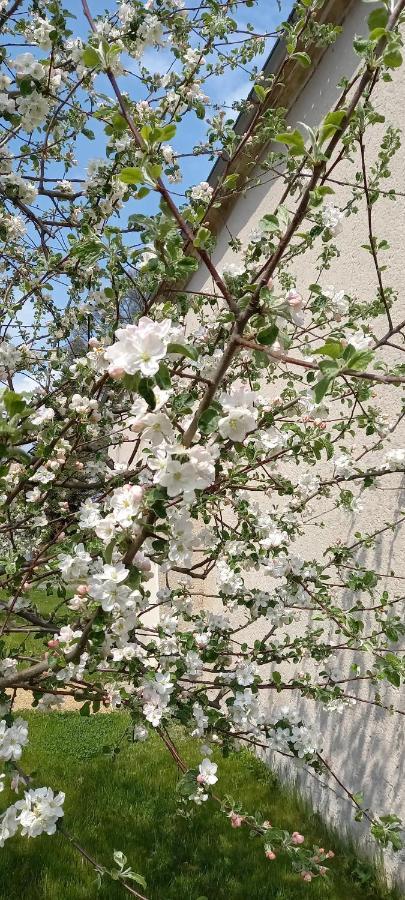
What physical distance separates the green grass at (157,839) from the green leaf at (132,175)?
2291 mm

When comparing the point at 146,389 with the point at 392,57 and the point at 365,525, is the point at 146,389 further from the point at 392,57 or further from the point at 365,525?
the point at 365,525

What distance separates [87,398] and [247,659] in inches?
43.4

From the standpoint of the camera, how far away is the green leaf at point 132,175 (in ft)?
3.42

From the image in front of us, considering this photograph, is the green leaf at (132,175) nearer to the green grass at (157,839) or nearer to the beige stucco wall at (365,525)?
the beige stucco wall at (365,525)

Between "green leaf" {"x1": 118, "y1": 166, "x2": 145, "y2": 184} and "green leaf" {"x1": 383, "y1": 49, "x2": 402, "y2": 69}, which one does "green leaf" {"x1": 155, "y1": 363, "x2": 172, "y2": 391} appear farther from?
"green leaf" {"x1": 383, "y1": 49, "x2": 402, "y2": 69}

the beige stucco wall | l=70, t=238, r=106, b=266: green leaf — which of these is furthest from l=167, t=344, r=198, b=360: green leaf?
the beige stucco wall

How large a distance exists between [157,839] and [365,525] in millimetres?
1871

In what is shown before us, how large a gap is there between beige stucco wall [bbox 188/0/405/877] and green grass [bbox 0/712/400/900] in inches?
10.1

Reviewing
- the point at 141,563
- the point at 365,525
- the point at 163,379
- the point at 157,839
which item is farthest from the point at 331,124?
the point at 157,839

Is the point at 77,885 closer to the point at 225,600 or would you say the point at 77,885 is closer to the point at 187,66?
the point at 225,600

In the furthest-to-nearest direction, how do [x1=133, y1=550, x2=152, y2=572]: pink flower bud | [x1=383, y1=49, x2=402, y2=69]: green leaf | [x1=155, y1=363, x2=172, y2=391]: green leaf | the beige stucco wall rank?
the beige stucco wall < [x1=133, y1=550, x2=152, y2=572]: pink flower bud < [x1=383, y1=49, x2=402, y2=69]: green leaf < [x1=155, y1=363, x2=172, y2=391]: green leaf

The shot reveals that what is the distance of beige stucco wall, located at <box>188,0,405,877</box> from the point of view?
2.86 m

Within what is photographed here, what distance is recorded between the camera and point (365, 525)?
326 centimetres

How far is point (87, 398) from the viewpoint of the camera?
7.08 feet
